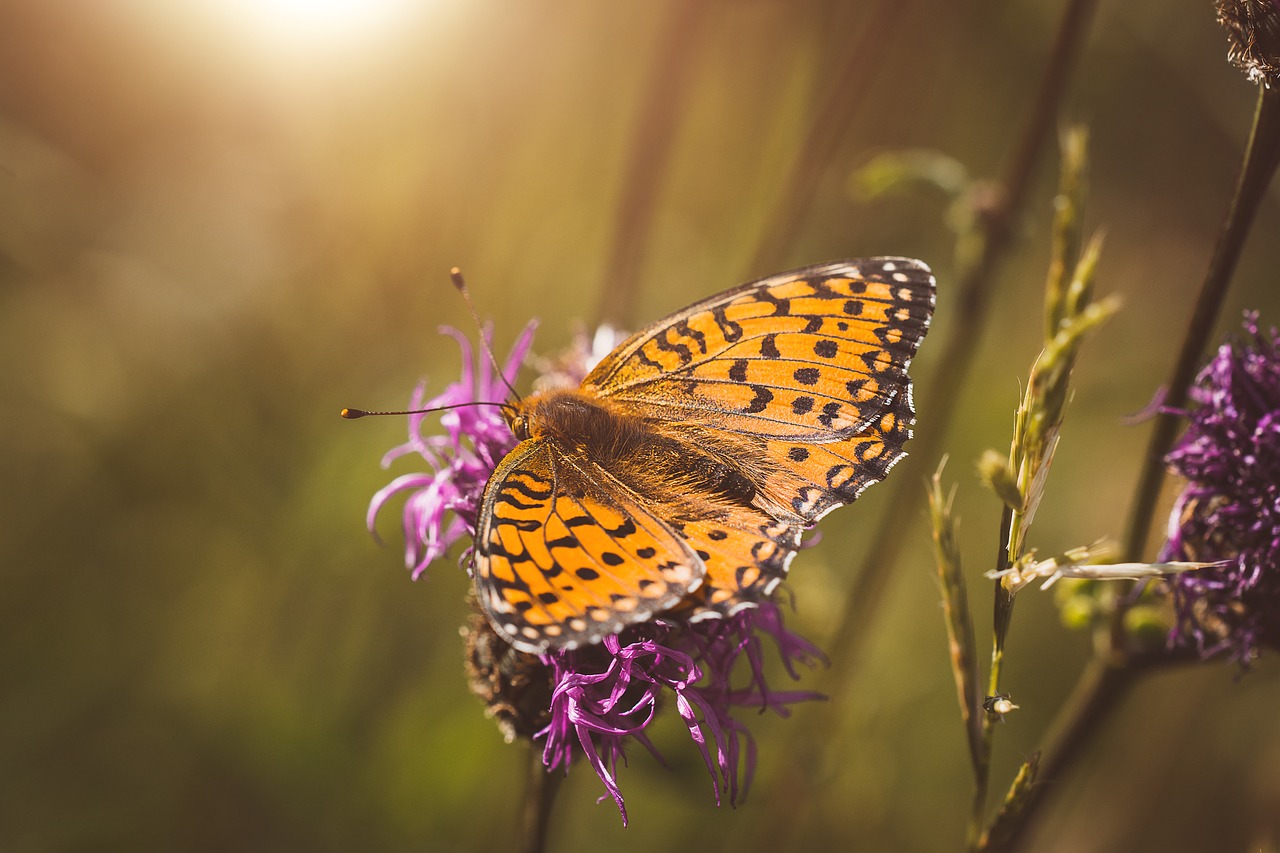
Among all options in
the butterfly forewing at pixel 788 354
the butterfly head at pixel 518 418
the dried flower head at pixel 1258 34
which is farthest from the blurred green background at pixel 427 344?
the dried flower head at pixel 1258 34

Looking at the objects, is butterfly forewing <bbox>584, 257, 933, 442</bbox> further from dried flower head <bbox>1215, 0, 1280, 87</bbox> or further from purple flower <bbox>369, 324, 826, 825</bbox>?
dried flower head <bbox>1215, 0, 1280, 87</bbox>

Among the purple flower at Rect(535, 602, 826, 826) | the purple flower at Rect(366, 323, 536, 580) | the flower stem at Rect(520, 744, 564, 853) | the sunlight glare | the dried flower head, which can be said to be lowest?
the flower stem at Rect(520, 744, 564, 853)

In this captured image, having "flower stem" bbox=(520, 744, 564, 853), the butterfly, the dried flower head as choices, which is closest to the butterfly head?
the butterfly

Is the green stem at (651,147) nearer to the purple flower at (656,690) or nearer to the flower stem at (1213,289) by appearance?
the purple flower at (656,690)

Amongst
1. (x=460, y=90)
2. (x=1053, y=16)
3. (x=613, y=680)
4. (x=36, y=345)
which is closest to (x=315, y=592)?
(x=36, y=345)

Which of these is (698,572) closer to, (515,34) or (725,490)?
(725,490)

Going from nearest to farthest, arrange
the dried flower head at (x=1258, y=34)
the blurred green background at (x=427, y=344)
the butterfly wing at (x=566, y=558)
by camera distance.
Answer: the dried flower head at (x=1258, y=34), the butterfly wing at (x=566, y=558), the blurred green background at (x=427, y=344)
